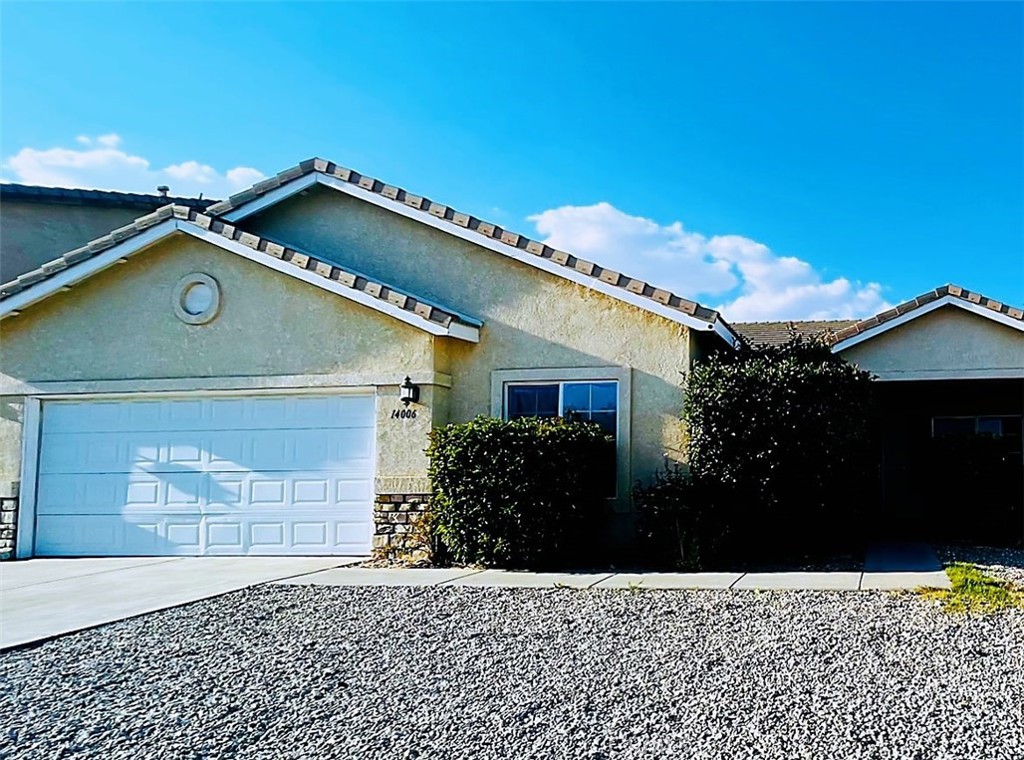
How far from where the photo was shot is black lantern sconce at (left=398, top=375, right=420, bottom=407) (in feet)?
39.5

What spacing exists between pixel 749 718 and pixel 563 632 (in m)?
2.36

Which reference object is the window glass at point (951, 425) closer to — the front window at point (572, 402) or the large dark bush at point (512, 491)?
the front window at point (572, 402)

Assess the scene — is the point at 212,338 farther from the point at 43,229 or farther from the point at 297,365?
the point at 43,229

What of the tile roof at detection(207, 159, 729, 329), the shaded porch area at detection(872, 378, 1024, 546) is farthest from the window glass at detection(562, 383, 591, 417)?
the shaded porch area at detection(872, 378, 1024, 546)

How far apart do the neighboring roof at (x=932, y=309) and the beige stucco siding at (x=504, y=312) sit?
11.6ft

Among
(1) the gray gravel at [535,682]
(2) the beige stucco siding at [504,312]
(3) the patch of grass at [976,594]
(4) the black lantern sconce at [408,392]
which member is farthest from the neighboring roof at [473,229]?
(1) the gray gravel at [535,682]

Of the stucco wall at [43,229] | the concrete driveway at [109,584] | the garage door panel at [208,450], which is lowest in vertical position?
the concrete driveway at [109,584]

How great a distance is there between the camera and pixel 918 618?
7336 mm

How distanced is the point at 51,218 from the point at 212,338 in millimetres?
9112

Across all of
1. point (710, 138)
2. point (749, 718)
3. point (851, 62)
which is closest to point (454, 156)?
point (710, 138)

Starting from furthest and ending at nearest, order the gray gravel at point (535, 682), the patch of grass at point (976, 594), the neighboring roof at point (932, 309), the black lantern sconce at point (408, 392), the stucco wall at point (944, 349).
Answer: the stucco wall at point (944, 349)
the neighboring roof at point (932, 309)
the black lantern sconce at point (408, 392)
the patch of grass at point (976, 594)
the gray gravel at point (535, 682)

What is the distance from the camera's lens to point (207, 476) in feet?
42.0

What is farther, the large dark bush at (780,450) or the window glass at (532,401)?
the window glass at (532,401)

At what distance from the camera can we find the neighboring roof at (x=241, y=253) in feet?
39.7
